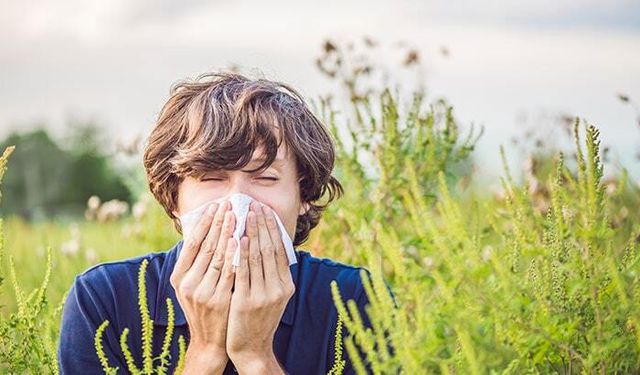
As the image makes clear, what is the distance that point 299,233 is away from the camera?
336 centimetres

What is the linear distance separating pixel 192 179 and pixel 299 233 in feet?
2.07

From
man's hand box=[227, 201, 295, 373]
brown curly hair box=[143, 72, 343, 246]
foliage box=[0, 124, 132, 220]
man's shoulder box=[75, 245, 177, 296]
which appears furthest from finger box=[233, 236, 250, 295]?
foliage box=[0, 124, 132, 220]

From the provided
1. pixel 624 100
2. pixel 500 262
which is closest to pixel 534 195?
pixel 624 100

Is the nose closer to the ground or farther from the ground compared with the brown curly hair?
closer to the ground

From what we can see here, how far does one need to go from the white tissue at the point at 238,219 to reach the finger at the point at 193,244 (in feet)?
0.10

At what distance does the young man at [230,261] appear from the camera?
2.57 m

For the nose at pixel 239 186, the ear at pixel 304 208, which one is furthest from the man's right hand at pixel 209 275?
the ear at pixel 304 208

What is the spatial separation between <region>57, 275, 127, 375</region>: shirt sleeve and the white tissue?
36cm

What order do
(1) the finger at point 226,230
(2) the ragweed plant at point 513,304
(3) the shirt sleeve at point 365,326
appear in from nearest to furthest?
(2) the ragweed plant at point 513,304, (1) the finger at point 226,230, (3) the shirt sleeve at point 365,326

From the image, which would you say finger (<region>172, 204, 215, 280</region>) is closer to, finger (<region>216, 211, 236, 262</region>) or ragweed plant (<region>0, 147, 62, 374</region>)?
finger (<region>216, 211, 236, 262</region>)

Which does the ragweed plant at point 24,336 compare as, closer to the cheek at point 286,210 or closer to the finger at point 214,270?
the finger at point 214,270

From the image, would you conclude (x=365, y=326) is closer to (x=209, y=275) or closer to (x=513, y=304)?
(x=209, y=275)

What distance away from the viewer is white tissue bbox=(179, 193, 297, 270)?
8.36 ft

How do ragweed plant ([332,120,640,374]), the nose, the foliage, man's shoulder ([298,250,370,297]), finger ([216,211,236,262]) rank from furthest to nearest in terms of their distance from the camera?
the foliage < man's shoulder ([298,250,370,297]) < the nose < finger ([216,211,236,262]) < ragweed plant ([332,120,640,374])
